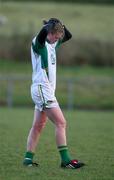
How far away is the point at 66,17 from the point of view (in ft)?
159

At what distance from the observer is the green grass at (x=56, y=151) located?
10555mm

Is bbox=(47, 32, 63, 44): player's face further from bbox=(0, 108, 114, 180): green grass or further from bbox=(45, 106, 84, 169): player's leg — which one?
bbox=(0, 108, 114, 180): green grass

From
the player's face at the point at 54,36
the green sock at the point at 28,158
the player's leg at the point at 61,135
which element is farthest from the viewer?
the green sock at the point at 28,158

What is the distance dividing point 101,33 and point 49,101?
35532 mm

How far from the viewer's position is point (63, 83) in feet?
113

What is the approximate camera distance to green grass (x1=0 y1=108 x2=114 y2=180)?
34.6 ft

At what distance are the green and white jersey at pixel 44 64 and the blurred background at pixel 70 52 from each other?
66.6ft

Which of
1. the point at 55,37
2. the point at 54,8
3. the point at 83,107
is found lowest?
the point at 83,107

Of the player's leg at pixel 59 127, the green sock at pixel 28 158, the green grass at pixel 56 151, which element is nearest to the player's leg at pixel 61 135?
the player's leg at pixel 59 127

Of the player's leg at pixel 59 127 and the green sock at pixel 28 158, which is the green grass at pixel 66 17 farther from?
the player's leg at pixel 59 127

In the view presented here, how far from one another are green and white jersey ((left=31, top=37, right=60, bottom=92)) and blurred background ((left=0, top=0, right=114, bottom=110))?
66.6 feet

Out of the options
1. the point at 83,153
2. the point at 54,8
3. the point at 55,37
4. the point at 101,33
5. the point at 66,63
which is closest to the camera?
the point at 55,37

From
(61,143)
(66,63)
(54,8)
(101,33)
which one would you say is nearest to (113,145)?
(61,143)

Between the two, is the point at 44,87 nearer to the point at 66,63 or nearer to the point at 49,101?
the point at 49,101
